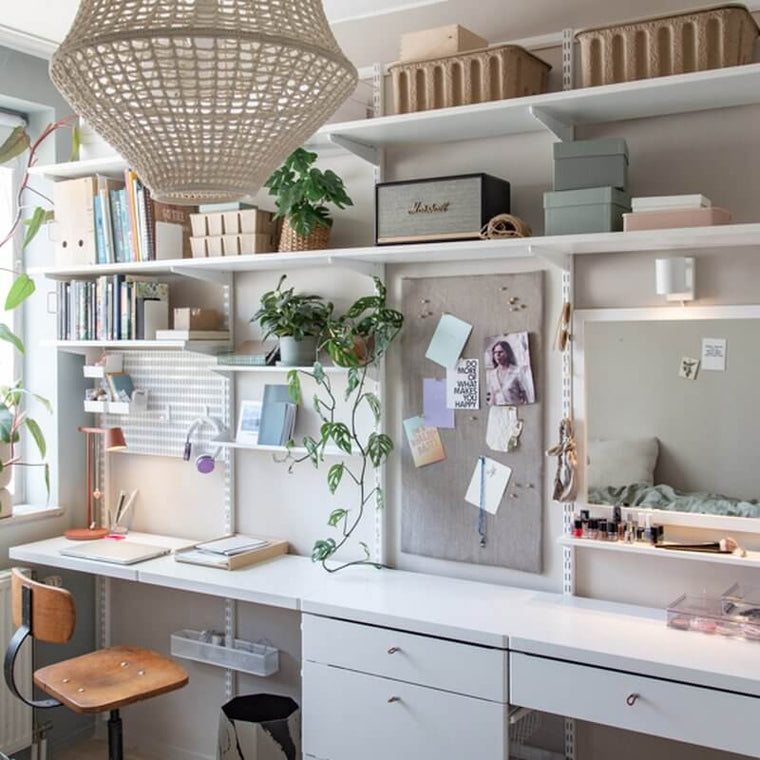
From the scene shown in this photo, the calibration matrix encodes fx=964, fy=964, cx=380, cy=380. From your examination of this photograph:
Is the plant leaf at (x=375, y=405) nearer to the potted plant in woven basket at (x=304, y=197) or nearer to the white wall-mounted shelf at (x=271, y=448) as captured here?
the white wall-mounted shelf at (x=271, y=448)

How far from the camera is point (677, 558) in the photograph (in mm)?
2605

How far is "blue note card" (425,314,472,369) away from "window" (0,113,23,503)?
1741 mm

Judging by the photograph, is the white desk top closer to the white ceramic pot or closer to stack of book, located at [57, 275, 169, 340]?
the white ceramic pot

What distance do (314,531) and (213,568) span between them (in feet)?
1.21

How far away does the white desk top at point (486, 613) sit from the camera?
7.23 feet

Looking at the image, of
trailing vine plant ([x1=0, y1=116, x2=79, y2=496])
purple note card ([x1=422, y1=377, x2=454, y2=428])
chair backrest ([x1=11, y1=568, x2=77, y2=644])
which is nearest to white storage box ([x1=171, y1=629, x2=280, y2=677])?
chair backrest ([x1=11, y1=568, x2=77, y2=644])

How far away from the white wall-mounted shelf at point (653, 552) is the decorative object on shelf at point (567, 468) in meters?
0.13

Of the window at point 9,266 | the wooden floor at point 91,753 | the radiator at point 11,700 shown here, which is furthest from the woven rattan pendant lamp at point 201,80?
the wooden floor at point 91,753

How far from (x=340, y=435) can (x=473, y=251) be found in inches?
27.5

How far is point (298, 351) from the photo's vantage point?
3.04 meters

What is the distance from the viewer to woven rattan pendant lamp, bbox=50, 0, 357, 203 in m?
1.21

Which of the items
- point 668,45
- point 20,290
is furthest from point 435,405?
point 20,290

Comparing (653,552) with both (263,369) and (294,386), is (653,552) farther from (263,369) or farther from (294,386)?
(263,369)

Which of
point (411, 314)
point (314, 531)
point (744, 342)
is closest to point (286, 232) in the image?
point (411, 314)
